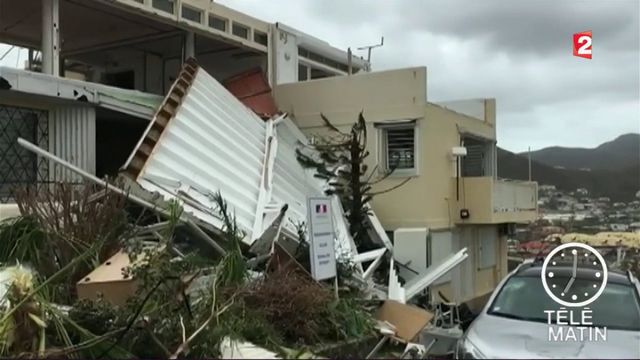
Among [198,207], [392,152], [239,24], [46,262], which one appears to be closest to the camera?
[46,262]

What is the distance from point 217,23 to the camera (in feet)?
50.5

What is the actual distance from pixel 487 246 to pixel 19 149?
40.3 ft

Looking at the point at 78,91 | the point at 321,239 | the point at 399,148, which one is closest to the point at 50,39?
the point at 78,91

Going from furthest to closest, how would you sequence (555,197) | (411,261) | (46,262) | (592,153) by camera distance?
(592,153), (555,197), (411,261), (46,262)

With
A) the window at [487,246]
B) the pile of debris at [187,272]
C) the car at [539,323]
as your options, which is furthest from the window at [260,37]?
the car at [539,323]

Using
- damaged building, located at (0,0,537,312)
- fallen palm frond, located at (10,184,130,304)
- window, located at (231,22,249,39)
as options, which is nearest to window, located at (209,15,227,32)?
damaged building, located at (0,0,537,312)

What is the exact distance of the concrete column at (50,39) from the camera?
11828mm

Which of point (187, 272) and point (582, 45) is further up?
point (582, 45)

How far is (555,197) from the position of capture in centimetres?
2547

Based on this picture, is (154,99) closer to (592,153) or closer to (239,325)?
(239,325)

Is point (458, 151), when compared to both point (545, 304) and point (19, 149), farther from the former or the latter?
point (19, 149)

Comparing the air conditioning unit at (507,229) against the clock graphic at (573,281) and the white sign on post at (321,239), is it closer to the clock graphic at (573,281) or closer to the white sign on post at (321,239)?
the clock graphic at (573,281)

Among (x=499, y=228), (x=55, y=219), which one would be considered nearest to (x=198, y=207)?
(x=55, y=219)

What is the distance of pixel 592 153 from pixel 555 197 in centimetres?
1407
